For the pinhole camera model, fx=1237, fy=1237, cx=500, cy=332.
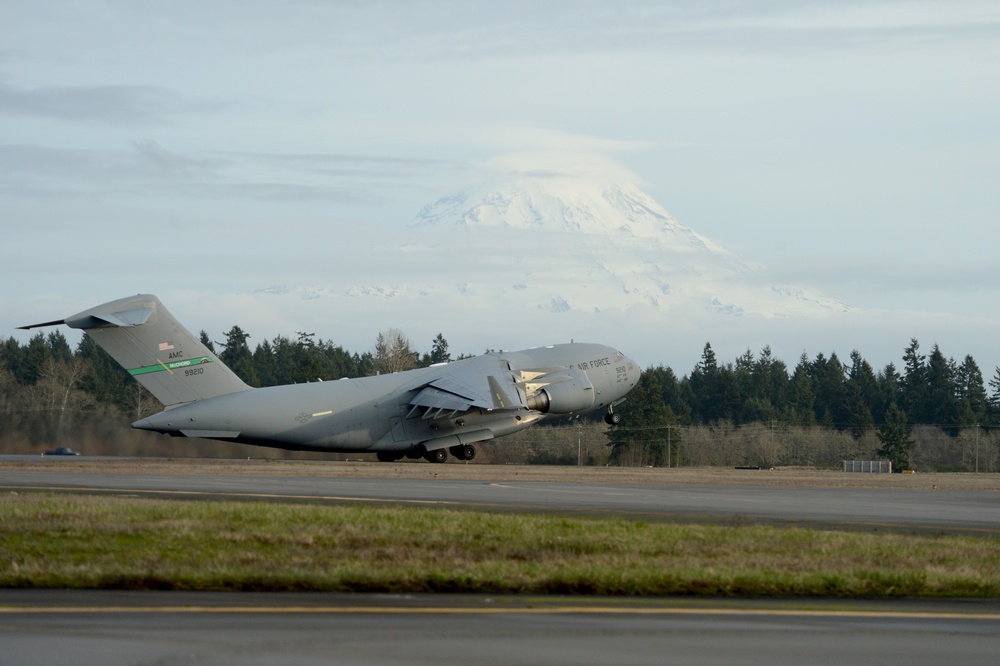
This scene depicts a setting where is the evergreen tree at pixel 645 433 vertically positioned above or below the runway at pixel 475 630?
above

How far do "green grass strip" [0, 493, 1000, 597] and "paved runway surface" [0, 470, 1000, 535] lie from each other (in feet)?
10.7

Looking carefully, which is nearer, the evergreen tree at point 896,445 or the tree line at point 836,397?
the evergreen tree at point 896,445

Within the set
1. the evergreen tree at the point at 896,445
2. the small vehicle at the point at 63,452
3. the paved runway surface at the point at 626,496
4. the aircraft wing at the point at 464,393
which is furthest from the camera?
the evergreen tree at the point at 896,445

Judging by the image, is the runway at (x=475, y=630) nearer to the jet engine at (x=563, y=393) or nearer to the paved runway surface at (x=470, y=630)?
the paved runway surface at (x=470, y=630)

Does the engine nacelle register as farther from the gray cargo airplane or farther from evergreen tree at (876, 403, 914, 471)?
evergreen tree at (876, 403, 914, 471)

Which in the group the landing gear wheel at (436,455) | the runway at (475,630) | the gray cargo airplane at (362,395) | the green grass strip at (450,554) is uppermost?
the gray cargo airplane at (362,395)

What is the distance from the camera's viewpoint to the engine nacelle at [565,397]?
54.8 m

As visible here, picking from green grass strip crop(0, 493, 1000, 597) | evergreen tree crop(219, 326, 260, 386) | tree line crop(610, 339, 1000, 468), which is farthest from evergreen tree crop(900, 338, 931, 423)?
green grass strip crop(0, 493, 1000, 597)

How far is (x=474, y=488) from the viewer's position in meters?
32.3

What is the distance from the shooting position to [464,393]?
169ft

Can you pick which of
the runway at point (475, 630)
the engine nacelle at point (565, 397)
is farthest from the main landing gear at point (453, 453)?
the runway at point (475, 630)

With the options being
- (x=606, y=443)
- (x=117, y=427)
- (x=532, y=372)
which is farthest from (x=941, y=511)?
(x=606, y=443)

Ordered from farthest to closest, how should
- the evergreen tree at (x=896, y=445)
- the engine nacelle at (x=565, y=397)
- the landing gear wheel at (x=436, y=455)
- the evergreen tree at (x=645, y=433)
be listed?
the evergreen tree at (x=896, y=445)
the evergreen tree at (x=645, y=433)
the engine nacelle at (x=565, y=397)
the landing gear wheel at (x=436, y=455)

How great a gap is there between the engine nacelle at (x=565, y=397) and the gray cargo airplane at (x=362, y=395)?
0.05 meters
